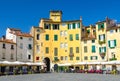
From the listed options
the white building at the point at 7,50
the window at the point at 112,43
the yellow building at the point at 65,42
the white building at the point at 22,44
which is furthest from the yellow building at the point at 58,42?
the window at the point at 112,43

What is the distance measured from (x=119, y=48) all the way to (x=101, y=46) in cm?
554

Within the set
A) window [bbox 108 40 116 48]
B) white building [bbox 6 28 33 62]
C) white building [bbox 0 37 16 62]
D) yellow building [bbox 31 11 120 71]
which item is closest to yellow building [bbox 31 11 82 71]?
yellow building [bbox 31 11 120 71]

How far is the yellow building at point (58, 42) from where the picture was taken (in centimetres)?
6581

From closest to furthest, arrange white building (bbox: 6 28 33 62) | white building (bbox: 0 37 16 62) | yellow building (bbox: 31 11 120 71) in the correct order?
white building (bbox: 0 37 16 62) → white building (bbox: 6 28 33 62) → yellow building (bbox: 31 11 120 71)

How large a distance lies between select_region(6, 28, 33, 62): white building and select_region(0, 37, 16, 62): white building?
134 centimetres

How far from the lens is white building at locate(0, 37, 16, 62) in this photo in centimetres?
5750

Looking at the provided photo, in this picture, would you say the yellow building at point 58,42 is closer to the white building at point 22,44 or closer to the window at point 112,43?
the white building at point 22,44

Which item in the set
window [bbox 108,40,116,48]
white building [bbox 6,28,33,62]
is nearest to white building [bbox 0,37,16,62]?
white building [bbox 6,28,33,62]

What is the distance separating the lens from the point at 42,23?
67500 mm

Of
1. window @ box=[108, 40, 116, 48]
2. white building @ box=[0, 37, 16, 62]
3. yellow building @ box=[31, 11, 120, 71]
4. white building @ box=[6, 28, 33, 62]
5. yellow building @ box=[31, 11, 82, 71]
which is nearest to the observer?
white building @ box=[0, 37, 16, 62]

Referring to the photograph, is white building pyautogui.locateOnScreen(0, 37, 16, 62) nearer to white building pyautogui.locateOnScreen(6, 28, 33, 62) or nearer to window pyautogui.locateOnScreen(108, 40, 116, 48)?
white building pyautogui.locateOnScreen(6, 28, 33, 62)

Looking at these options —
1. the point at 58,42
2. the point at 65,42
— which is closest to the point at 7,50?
the point at 58,42

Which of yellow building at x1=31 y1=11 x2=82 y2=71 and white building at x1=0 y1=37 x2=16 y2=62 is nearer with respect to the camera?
white building at x1=0 y1=37 x2=16 y2=62

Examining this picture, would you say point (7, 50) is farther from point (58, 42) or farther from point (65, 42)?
point (65, 42)
